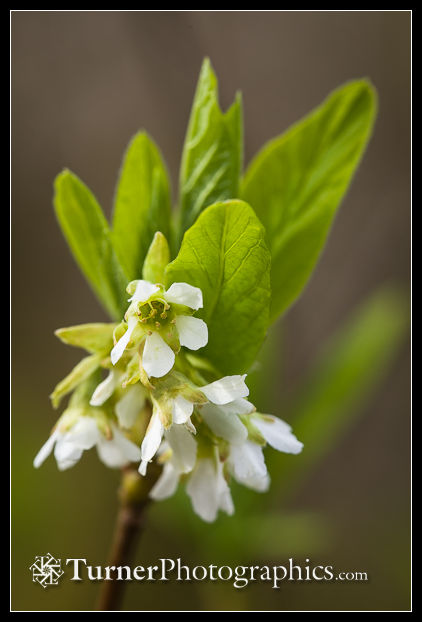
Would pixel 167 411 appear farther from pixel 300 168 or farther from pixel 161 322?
pixel 300 168

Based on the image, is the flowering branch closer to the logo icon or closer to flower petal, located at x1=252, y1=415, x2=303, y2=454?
flower petal, located at x1=252, y1=415, x2=303, y2=454

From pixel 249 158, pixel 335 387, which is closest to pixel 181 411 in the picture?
pixel 335 387

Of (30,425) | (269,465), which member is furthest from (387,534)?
(30,425)

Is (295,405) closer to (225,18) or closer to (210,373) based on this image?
(210,373)

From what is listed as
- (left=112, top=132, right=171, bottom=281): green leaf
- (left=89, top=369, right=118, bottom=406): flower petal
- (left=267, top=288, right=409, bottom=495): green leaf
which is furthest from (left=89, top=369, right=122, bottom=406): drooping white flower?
(left=267, top=288, right=409, bottom=495): green leaf

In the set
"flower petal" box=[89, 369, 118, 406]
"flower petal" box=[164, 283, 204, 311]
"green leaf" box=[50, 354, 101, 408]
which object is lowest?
"flower petal" box=[89, 369, 118, 406]

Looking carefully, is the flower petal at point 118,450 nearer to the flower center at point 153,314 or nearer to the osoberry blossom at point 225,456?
the osoberry blossom at point 225,456

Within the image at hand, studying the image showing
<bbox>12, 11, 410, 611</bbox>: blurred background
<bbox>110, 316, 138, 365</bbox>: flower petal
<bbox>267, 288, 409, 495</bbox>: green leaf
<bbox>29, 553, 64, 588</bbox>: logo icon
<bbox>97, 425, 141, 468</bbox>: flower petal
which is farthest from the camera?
<bbox>12, 11, 410, 611</bbox>: blurred background
